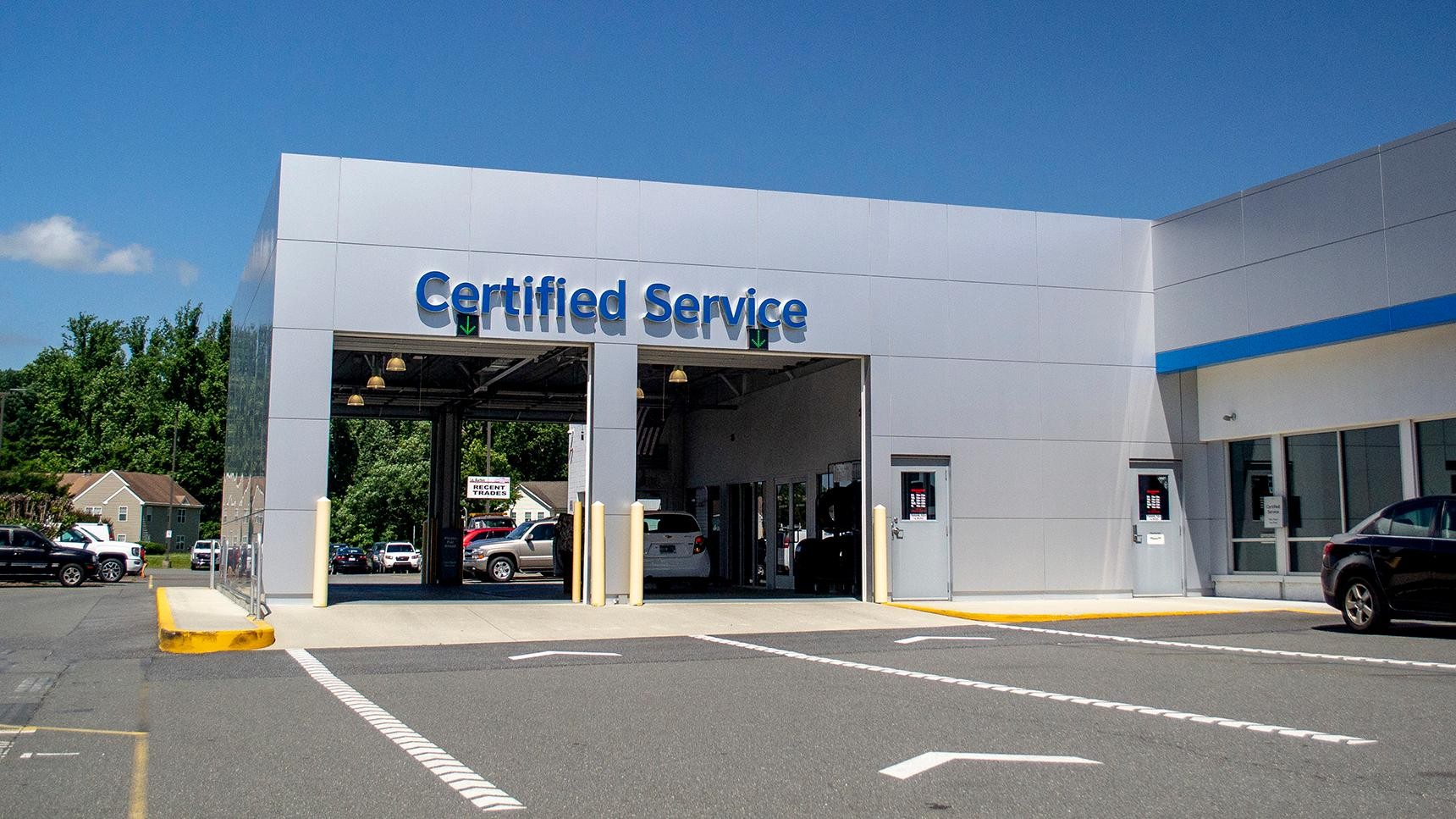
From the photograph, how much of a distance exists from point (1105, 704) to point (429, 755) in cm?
468

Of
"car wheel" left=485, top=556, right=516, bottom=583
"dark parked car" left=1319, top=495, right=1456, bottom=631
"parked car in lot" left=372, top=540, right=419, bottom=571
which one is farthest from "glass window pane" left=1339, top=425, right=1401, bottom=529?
"parked car in lot" left=372, top=540, right=419, bottom=571

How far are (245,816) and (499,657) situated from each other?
23.3ft

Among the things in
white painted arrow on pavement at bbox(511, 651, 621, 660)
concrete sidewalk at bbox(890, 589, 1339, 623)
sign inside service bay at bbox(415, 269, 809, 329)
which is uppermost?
sign inside service bay at bbox(415, 269, 809, 329)

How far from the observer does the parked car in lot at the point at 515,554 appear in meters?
33.3

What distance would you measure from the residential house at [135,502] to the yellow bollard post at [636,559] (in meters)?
65.3

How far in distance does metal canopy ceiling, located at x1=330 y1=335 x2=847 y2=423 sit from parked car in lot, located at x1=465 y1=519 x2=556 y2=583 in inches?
138

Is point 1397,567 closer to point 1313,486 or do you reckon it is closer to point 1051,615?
point 1051,615

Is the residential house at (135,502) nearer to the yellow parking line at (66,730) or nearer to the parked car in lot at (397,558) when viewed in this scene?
the parked car in lot at (397,558)

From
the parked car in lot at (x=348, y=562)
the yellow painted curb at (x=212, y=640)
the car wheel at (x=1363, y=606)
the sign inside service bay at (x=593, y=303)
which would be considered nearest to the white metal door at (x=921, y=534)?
the sign inside service bay at (x=593, y=303)

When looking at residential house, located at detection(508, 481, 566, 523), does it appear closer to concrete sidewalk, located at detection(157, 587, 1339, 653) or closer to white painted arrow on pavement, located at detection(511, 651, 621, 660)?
concrete sidewalk, located at detection(157, 587, 1339, 653)

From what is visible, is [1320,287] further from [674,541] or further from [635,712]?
[635,712]

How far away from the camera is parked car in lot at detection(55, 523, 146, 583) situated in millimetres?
32875

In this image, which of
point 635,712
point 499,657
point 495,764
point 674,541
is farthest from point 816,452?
point 495,764

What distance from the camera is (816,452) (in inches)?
922
